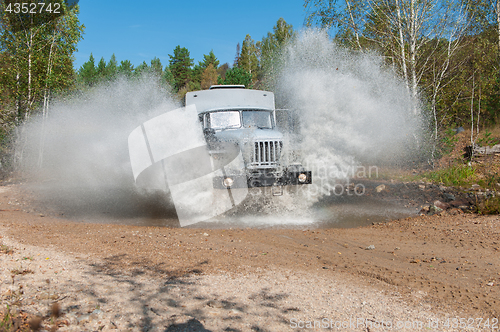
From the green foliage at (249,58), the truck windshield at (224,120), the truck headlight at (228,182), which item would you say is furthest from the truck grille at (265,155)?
the green foliage at (249,58)

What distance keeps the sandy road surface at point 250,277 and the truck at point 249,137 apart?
4.80ft

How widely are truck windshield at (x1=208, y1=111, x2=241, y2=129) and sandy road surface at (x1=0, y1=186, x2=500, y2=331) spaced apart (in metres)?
3.63

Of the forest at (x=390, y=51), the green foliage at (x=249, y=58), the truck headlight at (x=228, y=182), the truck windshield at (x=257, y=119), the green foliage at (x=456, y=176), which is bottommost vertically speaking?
the green foliage at (x=456, y=176)

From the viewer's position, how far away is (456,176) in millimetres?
12836

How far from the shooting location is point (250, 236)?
6.89 meters

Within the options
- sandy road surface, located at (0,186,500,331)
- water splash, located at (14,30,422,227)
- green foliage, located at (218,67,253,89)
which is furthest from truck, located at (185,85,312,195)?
green foliage, located at (218,67,253,89)

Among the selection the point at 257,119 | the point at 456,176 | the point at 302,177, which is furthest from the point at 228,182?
Result: the point at 456,176

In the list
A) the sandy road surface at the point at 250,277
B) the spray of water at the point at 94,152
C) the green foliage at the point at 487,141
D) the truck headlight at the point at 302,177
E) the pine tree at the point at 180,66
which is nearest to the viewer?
the sandy road surface at the point at 250,277

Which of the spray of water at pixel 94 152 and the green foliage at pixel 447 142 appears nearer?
the spray of water at pixel 94 152

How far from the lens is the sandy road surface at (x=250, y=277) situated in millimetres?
3518

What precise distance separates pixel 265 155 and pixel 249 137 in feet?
2.07

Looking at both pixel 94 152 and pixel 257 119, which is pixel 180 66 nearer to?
pixel 94 152

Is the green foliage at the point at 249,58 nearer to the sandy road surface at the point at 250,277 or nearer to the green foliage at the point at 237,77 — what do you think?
the green foliage at the point at 237,77

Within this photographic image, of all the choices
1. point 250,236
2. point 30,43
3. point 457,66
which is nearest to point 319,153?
point 250,236
